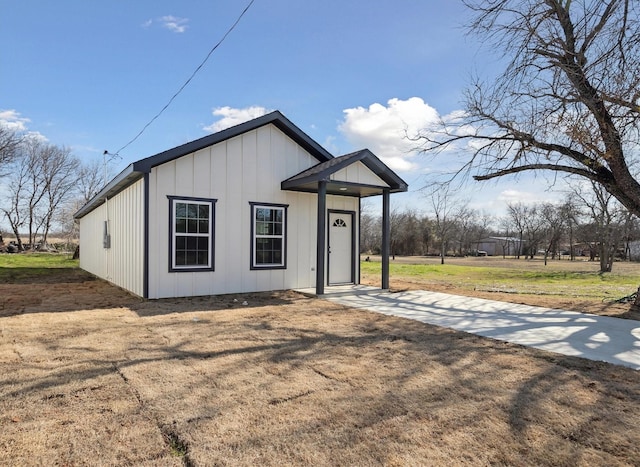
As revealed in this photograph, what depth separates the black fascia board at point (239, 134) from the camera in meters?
8.01

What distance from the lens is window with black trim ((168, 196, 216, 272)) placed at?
332 inches

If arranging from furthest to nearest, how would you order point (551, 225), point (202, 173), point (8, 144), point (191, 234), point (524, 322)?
1. point (551, 225)
2. point (8, 144)
3. point (202, 173)
4. point (191, 234)
5. point (524, 322)

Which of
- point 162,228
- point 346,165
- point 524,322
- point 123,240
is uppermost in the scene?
point 346,165

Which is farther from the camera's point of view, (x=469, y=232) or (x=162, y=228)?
(x=469, y=232)

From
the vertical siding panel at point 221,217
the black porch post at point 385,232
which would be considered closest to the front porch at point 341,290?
the black porch post at point 385,232

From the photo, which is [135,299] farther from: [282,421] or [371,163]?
[282,421]

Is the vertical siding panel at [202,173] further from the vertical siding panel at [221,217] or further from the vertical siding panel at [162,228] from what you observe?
the vertical siding panel at [162,228]

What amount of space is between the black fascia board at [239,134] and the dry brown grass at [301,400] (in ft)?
11.8

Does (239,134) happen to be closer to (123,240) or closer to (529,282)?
(123,240)

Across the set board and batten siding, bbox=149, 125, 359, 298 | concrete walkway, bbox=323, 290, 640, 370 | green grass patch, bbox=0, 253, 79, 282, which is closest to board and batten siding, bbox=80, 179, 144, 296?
board and batten siding, bbox=149, 125, 359, 298

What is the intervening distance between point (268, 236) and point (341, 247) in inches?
85.6

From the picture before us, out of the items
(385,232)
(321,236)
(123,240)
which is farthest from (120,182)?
(385,232)

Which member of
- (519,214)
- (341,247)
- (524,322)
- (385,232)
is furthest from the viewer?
(519,214)

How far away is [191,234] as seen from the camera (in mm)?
8641
